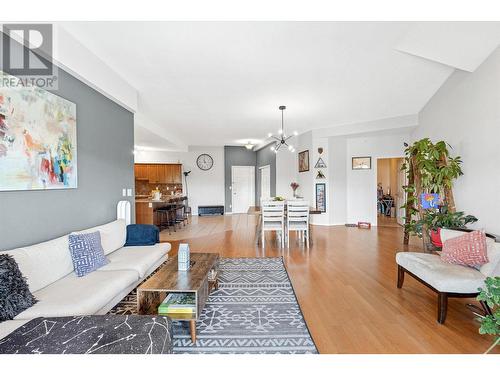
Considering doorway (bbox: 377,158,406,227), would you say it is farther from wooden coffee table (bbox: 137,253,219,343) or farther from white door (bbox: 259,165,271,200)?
wooden coffee table (bbox: 137,253,219,343)

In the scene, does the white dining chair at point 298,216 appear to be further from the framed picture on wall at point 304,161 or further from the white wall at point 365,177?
the white wall at point 365,177

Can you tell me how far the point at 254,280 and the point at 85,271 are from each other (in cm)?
181

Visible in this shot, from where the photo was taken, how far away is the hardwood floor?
1.83 m

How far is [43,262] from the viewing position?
2018 mm

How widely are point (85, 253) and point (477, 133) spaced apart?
4.75 metres

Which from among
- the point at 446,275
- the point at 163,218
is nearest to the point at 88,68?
the point at 446,275

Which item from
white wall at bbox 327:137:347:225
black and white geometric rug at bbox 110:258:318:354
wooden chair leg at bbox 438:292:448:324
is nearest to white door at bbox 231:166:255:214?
white wall at bbox 327:137:347:225

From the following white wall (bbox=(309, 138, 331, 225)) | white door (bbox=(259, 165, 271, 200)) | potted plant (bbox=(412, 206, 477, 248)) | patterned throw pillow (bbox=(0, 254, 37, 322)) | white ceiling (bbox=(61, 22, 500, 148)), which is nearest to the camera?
patterned throw pillow (bbox=(0, 254, 37, 322))

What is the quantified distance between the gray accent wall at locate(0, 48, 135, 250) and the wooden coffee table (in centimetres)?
115

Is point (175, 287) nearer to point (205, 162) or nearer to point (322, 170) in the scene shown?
point (322, 170)

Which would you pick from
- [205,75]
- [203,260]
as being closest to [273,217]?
[203,260]

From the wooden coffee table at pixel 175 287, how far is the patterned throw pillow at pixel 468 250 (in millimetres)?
2382

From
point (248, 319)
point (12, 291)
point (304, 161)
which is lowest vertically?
point (248, 319)

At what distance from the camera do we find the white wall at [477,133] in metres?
2.83
